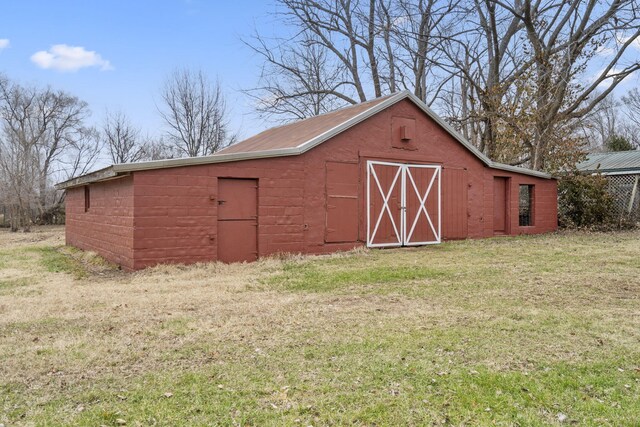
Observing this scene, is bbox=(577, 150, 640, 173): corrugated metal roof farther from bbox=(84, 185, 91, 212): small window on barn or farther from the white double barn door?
bbox=(84, 185, 91, 212): small window on barn

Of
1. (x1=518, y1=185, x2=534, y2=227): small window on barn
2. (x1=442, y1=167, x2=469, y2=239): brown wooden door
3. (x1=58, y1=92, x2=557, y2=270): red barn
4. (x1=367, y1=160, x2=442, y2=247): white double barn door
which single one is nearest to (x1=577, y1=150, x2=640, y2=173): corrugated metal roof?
(x1=518, y1=185, x2=534, y2=227): small window on barn

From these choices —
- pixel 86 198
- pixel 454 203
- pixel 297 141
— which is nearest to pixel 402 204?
pixel 454 203

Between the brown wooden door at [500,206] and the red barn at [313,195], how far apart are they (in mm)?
31

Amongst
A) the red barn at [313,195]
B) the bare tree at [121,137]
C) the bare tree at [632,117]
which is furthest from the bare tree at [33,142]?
the bare tree at [632,117]

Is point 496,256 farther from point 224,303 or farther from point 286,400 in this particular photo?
point 286,400

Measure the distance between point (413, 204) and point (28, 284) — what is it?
8.83 metres

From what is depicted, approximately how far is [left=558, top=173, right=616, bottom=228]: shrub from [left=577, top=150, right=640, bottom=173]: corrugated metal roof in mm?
2816

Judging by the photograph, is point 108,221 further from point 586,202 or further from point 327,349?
point 586,202

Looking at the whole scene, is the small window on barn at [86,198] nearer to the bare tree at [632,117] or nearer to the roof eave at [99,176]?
the roof eave at [99,176]

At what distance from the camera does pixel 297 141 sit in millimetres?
11711

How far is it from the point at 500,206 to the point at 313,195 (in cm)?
707

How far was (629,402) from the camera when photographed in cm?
317

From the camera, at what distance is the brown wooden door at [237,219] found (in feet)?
32.6

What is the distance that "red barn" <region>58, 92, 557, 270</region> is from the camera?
9250 millimetres
